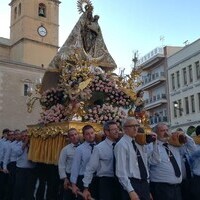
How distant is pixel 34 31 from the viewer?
43.6m

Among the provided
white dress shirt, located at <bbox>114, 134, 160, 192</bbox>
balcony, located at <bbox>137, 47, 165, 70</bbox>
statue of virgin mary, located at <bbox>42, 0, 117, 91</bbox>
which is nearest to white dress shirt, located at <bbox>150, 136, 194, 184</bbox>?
white dress shirt, located at <bbox>114, 134, 160, 192</bbox>

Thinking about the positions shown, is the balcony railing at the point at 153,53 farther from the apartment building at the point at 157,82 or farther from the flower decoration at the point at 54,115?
the flower decoration at the point at 54,115

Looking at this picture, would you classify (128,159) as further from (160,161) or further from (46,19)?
(46,19)

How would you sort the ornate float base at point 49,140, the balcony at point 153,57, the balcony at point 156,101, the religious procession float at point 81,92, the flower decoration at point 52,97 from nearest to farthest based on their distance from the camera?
1. the ornate float base at point 49,140
2. the religious procession float at point 81,92
3. the flower decoration at point 52,97
4. the balcony at point 156,101
5. the balcony at point 153,57

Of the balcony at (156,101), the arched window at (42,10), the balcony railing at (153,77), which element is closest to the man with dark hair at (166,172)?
the balcony at (156,101)

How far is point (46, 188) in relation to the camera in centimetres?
908

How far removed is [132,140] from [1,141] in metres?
7.04

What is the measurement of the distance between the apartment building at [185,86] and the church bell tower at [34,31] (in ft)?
50.0

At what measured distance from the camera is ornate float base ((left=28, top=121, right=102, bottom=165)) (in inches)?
298

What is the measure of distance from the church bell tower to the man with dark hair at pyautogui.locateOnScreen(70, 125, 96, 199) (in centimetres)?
3683

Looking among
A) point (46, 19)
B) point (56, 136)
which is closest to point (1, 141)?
point (56, 136)

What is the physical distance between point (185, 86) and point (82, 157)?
2857cm

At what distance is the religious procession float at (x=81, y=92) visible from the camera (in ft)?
25.7

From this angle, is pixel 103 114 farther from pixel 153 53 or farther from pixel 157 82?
pixel 153 53
